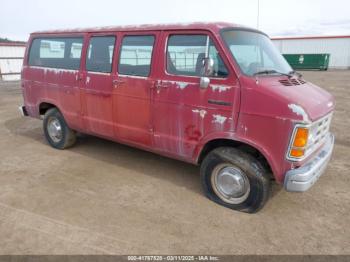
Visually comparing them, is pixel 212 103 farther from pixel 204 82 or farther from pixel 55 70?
pixel 55 70

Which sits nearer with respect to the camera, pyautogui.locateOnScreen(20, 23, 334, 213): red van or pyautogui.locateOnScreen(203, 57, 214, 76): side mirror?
pyautogui.locateOnScreen(20, 23, 334, 213): red van

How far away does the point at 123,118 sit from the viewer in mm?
4617

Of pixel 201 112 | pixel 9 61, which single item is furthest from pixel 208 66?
pixel 9 61

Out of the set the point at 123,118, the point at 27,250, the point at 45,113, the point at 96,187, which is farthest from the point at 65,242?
the point at 45,113

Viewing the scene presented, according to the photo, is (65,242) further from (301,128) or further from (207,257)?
(301,128)

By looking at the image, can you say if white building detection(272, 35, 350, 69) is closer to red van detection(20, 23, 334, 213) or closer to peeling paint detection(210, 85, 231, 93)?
red van detection(20, 23, 334, 213)

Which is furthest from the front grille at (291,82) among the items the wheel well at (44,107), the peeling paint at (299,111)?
the wheel well at (44,107)

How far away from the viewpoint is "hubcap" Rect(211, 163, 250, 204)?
144 inches

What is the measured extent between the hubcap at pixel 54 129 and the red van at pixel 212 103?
0.97 m

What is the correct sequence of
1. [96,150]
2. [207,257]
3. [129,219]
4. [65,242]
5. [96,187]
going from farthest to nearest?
[96,150] < [96,187] < [129,219] < [65,242] < [207,257]

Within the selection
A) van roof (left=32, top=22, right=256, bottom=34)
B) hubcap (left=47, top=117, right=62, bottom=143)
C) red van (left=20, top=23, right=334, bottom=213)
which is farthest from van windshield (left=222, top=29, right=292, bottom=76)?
hubcap (left=47, top=117, right=62, bottom=143)

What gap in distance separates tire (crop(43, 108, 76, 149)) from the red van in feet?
2.68

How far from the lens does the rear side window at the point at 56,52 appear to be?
5.16m

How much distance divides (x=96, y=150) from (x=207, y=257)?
12.1 ft
